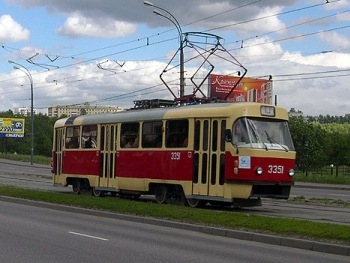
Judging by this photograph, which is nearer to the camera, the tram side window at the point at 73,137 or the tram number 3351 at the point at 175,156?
the tram number 3351 at the point at 175,156

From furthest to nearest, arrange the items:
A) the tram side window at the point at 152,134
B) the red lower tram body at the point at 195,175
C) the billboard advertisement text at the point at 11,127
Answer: the billboard advertisement text at the point at 11,127 < the tram side window at the point at 152,134 < the red lower tram body at the point at 195,175

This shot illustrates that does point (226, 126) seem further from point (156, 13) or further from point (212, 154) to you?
point (156, 13)

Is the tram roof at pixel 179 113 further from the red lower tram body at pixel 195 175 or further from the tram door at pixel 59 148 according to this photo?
the tram door at pixel 59 148

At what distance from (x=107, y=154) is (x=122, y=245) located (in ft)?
41.2

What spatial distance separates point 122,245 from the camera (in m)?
12.5

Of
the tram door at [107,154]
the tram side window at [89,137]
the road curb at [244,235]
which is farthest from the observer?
the tram side window at [89,137]

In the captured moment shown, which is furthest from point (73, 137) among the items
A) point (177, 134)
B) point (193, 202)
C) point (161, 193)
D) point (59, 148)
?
point (193, 202)

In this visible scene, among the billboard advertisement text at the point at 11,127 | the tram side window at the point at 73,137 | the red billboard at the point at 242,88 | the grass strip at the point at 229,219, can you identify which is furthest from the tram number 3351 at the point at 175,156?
the billboard advertisement text at the point at 11,127

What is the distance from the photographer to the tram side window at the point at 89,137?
84.7ft

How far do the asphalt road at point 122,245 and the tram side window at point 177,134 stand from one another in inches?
176

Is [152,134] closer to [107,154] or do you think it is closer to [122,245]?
[107,154]

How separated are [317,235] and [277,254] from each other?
163cm

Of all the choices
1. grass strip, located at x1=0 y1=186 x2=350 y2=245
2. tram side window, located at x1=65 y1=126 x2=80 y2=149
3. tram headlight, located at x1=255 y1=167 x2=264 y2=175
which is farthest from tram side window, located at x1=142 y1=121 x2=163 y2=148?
tram side window, located at x1=65 y1=126 x2=80 y2=149

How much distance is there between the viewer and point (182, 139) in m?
21.0
